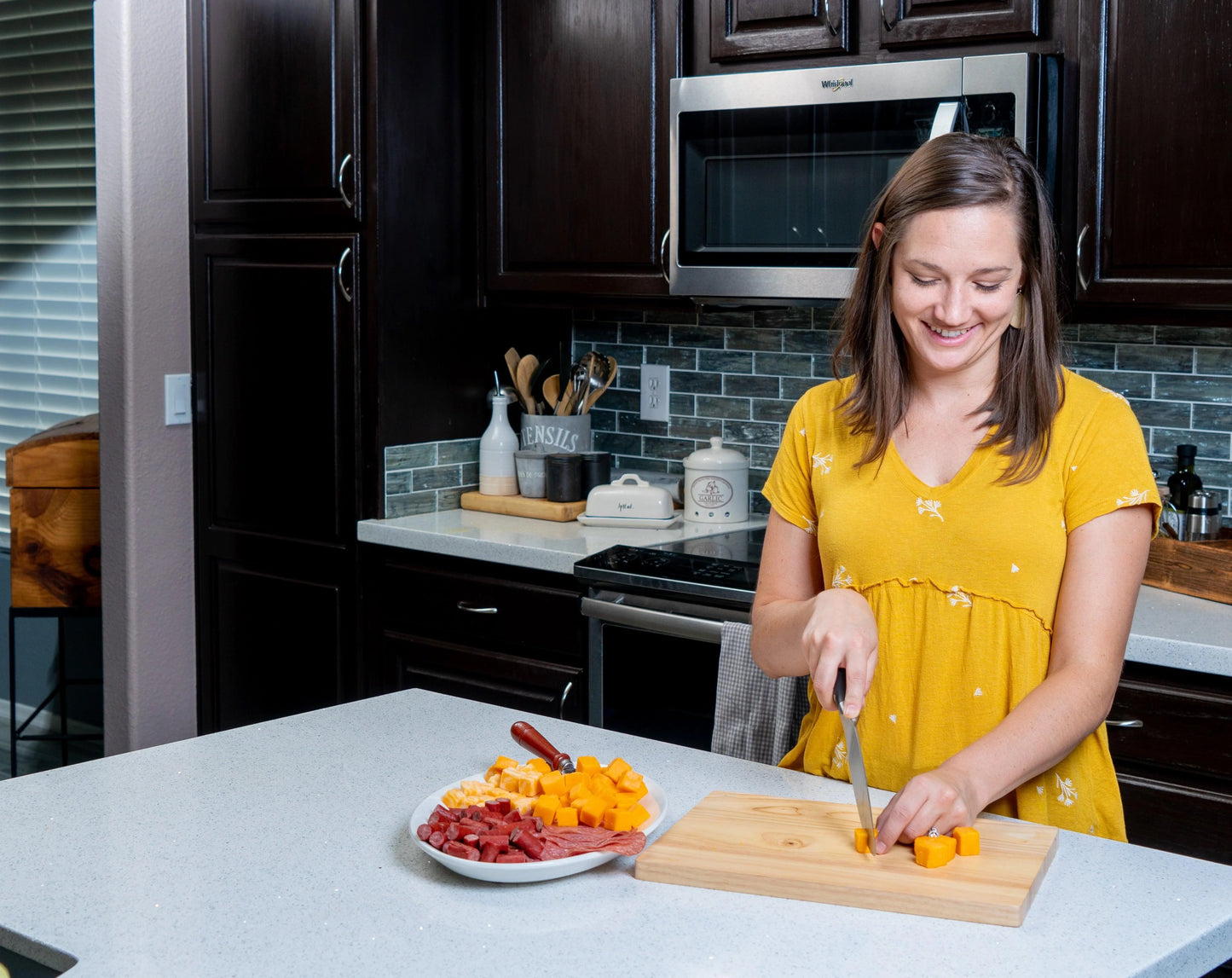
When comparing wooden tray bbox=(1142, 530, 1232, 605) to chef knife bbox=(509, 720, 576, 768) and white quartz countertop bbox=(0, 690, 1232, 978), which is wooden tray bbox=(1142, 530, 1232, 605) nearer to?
white quartz countertop bbox=(0, 690, 1232, 978)

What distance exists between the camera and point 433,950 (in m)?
1.04

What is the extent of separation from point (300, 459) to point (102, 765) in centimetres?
177

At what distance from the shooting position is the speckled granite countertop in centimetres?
205

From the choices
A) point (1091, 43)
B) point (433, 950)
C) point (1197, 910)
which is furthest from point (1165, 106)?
point (433, 950)

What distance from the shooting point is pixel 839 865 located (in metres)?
1.16

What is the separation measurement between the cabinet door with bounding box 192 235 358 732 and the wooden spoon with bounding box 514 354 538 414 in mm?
425

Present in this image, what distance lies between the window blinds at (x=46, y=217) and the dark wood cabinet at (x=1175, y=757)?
323 cm

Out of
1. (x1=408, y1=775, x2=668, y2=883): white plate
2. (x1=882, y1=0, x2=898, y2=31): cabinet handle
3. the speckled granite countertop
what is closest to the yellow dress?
(x1=408, y1=775, x2=668, y2=883): white plate

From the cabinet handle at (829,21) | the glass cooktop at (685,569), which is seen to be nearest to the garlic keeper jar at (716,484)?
the glass cooktop at (685,569)

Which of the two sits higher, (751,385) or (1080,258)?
(1080,258)

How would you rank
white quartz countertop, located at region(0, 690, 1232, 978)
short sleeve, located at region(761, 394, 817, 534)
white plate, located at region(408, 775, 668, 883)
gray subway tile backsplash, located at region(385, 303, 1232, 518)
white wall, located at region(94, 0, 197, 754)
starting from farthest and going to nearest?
white wall, located at region(94, 0, 197, 754)
gray subway tile backsplash, located at region(385, 303, 1232, 518)
short sleeve, located at region(761, 394, 817, 534)
white plate, located at region(408, 775, 668, 883)
white quartz countertop, located at region(0, 690, 1232, 978)

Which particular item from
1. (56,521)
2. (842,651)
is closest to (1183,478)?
(842,651)

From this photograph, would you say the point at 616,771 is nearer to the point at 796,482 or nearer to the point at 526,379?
the point at 796,482

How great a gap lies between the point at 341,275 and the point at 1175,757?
1.98m
